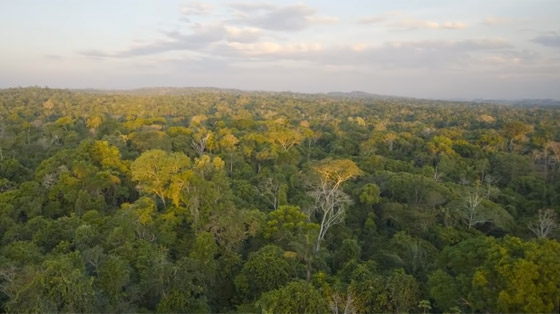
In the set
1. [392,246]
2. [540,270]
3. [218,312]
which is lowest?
[218,312]

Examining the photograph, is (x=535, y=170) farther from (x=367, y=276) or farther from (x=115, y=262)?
(x=115, y=262)

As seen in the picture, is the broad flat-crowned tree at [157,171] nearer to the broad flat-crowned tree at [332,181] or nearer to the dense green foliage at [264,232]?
the dense green foliage at [264,232]

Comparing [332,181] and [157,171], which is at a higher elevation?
[157,171]

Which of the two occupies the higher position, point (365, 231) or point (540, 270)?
point (540, 270)

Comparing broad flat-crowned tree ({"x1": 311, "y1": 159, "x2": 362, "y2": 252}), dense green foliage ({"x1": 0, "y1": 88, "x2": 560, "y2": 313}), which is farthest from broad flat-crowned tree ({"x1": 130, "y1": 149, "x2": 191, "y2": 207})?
broad flat-crowned tree ({"x1": 311, "y1": 159, "x2": 362, "y2": 252})

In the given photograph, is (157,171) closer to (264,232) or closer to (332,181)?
(264,232)

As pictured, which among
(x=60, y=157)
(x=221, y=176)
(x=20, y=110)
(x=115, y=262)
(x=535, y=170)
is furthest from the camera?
(x=20, y=110)

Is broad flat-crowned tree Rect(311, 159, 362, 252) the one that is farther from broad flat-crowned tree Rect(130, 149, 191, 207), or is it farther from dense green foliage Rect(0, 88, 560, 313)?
broad flat-crowned tree Rect(130, 149, 191, 207)

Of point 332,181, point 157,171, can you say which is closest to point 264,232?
point 332,181

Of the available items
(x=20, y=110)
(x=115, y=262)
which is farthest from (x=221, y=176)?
(x=20, y=110)
